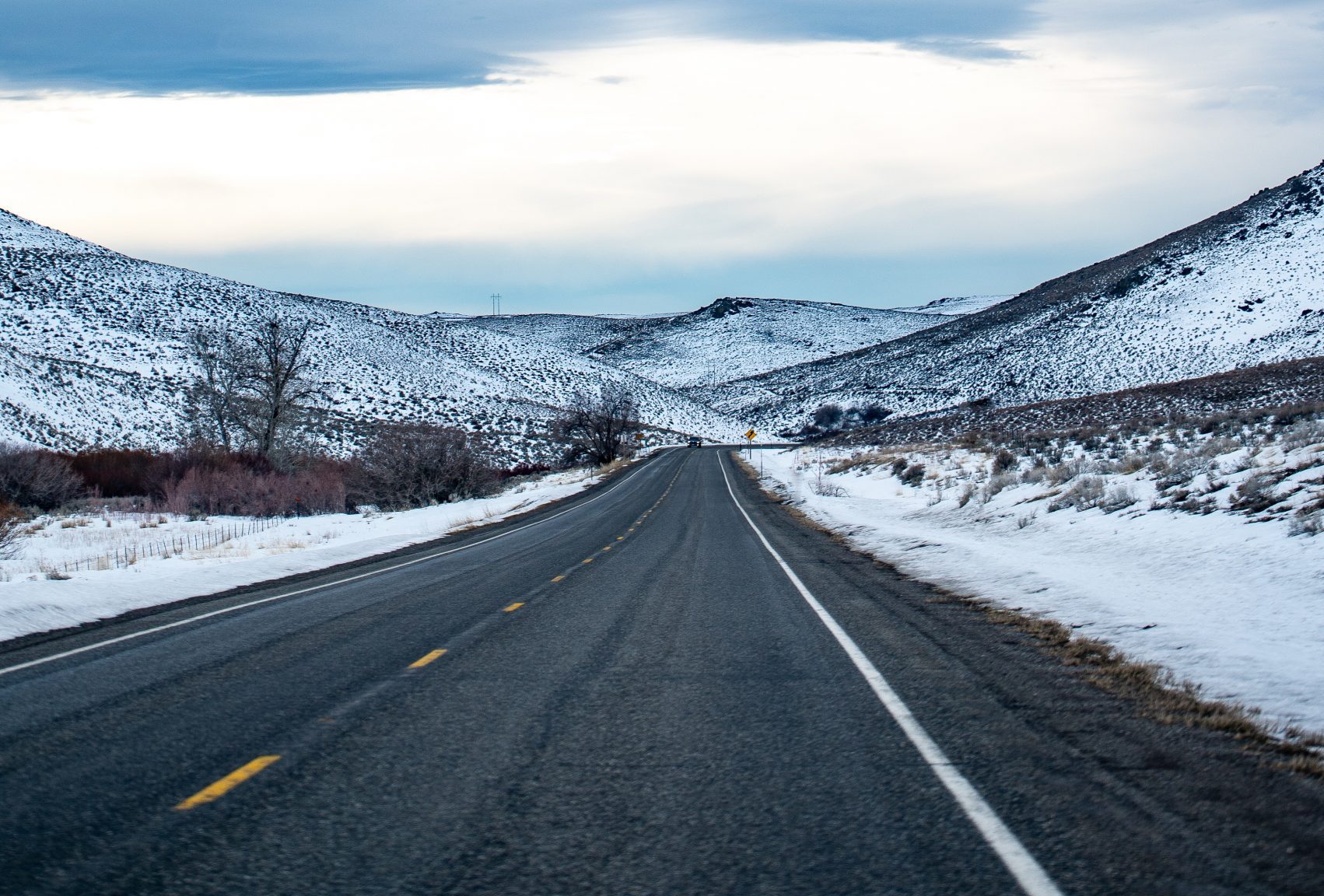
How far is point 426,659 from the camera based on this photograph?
844 cm

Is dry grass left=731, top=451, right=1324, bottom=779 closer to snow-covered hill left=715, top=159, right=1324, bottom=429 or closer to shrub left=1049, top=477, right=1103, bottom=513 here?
shrub left=1049, top=477, right=1103, bottom=513

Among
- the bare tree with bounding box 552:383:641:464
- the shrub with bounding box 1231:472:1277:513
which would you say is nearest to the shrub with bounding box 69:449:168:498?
the bare tree with bounding box 552:383:641:464

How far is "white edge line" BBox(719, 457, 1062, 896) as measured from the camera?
3895 millimetres

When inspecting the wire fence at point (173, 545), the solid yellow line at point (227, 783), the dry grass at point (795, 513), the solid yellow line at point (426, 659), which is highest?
the solid yellow line at point (227, 783)

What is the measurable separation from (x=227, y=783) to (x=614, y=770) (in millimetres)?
1892

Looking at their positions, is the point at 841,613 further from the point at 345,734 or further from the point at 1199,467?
the point at 1199,467

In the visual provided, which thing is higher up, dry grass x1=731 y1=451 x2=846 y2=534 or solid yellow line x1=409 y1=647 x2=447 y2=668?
solid yellow line x1=409 y1=647 x2=447 y2=668

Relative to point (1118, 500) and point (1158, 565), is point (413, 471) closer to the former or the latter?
point (1118, 500)

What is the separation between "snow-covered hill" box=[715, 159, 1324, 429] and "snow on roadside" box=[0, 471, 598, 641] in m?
65.6

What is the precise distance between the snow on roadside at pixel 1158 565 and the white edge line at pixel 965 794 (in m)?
2.08

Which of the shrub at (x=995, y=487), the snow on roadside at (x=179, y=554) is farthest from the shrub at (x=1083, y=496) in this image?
the snow on roadside at (x=179, y=554)

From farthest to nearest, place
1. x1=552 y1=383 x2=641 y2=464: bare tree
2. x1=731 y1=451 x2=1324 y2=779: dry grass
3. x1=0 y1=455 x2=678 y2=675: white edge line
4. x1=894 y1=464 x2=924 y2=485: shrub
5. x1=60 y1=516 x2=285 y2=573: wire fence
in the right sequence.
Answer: x1=552 y1=383 x2=641 y2=464: bare tree → x1=894 y1=464 x2=924 y2=485: shrub → x1=60 y1=516 x2=285 y2=573: wire fence → x1=0 y1=455 x2=678 y2=675: white edge line → x1=731 y1=451 x2=1324 y2=779: dry grass

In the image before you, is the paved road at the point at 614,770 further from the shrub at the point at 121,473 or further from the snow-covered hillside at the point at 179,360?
the snow-covered hillside at the point at 179,360

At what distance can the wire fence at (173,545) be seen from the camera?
18609mm
